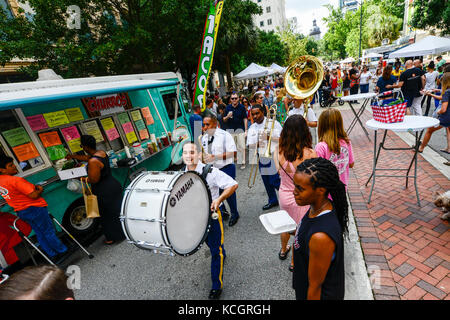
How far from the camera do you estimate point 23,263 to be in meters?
4.14

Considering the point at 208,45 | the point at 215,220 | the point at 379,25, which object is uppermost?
the point at 379,25

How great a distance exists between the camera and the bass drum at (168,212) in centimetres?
210

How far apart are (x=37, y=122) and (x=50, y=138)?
36cm

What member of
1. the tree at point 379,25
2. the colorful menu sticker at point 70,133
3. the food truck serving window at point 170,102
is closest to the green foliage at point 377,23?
the tree at point 379,25

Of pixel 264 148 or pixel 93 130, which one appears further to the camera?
pixel 93 130

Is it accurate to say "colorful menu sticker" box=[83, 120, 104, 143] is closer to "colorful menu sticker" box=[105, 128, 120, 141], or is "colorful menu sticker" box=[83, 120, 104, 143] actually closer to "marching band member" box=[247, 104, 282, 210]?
"colorful menu sticker" box=[105, 128, 120, 141]

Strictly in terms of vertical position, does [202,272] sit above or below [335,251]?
below

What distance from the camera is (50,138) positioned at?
15.0ft

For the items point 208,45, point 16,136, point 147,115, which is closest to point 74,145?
point 16,136

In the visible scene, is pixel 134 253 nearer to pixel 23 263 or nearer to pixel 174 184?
pixel 23 263

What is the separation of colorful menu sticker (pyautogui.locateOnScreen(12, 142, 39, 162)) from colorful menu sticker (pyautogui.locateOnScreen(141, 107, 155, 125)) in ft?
9.64

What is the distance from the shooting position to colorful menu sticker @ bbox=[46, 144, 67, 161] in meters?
4.53

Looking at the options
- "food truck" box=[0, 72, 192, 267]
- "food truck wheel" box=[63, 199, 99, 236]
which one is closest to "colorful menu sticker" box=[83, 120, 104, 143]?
"food truck" box=[0, 72, 192, 267]

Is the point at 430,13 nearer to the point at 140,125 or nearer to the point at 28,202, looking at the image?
the point at 140,125
